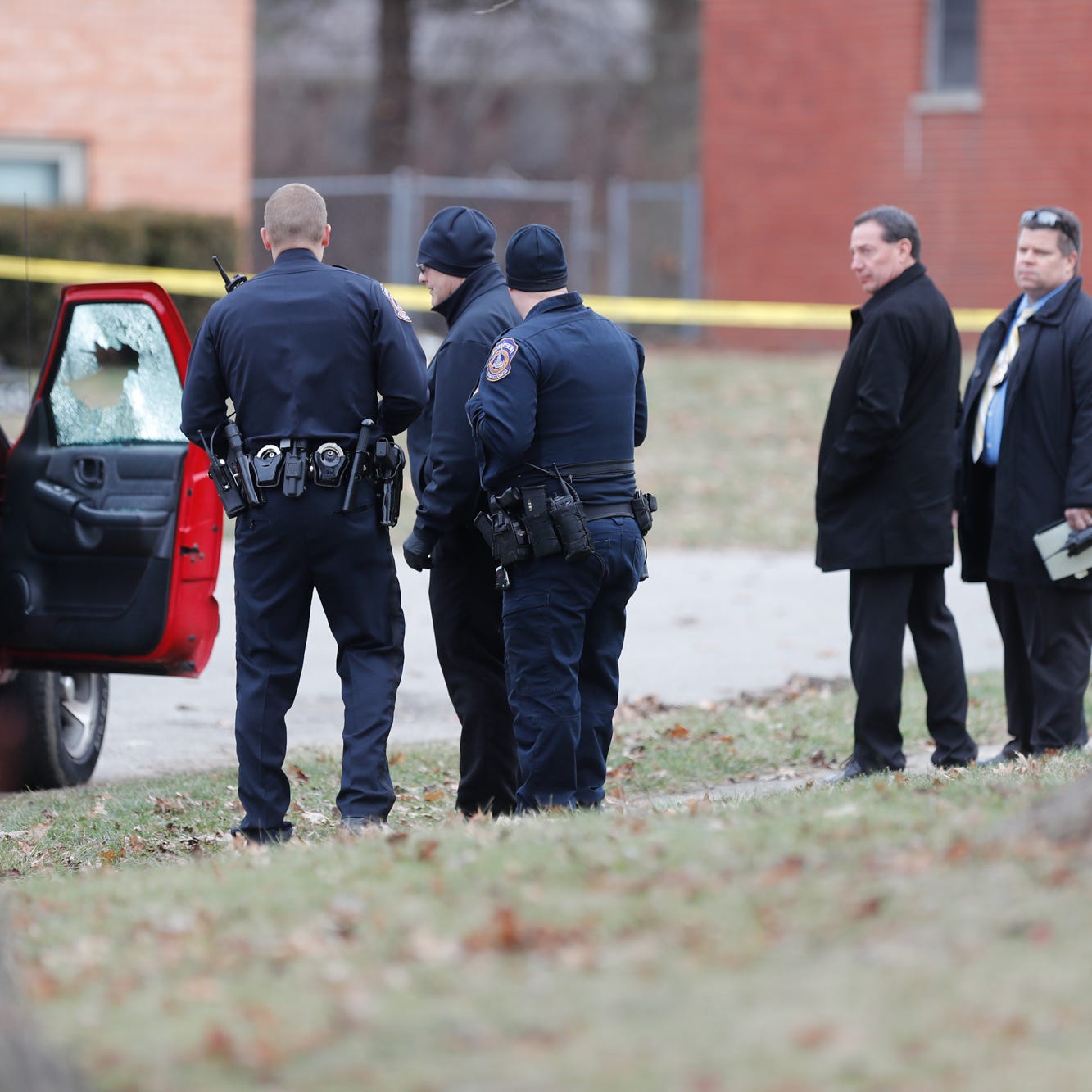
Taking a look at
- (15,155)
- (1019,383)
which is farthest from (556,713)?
(15,155)

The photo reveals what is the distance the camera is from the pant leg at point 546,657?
5.57 meters

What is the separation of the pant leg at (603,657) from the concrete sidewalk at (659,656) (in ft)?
7.42

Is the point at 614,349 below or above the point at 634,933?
above

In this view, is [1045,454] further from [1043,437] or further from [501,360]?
[501,360]

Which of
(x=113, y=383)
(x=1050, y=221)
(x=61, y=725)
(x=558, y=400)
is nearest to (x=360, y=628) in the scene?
(x=558, y=400)

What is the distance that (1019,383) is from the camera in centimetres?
672

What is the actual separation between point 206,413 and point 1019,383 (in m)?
3.16

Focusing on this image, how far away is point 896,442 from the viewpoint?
6.55m

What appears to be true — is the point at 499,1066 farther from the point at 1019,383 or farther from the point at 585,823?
the point at 1019,383

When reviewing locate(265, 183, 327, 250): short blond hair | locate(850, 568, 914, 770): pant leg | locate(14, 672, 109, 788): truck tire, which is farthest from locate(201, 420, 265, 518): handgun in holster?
locate(850, 568, 914, 770): pant leg

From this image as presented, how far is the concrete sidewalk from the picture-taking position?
807cm

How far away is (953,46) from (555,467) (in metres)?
16.1

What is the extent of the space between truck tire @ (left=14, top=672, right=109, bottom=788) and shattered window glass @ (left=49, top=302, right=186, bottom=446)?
3.15 ft

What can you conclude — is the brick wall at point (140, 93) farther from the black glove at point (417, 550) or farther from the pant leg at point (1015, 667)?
the black glove at point (417, 550)
